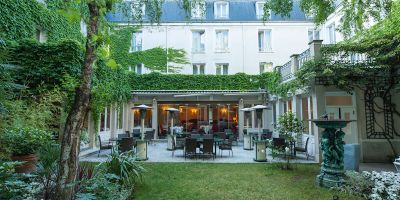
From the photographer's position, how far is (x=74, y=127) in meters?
3.42

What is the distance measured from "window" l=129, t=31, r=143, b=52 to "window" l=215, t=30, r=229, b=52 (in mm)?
5931

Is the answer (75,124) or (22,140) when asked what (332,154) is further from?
(22,140)

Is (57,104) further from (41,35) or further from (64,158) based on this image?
(64,158)

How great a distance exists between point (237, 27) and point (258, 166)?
13.7 metres

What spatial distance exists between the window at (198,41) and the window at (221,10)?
6.52 ft

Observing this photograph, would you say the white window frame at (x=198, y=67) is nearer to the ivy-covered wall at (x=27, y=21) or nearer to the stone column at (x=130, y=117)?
the stone column at (x=130, y=117)

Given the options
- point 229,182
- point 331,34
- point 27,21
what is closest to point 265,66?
point 331,34

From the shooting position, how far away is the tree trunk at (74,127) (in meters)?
3.40

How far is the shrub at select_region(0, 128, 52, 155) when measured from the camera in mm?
5617

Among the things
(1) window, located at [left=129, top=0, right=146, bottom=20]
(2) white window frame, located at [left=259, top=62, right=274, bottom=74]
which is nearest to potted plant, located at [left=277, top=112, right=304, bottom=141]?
(1) window, located at [left=129, top=0, right=146, bottom=20]

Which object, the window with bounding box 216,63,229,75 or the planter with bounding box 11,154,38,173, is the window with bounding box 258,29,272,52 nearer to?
the window with bounding box 216,63,229,75

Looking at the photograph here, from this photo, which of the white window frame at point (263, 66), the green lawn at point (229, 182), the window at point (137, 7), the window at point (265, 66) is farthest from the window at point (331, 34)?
the window at point (137, 7)

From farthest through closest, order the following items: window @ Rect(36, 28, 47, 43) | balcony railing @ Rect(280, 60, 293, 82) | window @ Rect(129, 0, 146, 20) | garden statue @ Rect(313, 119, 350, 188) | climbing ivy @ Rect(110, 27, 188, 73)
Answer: climbing ivy @ Rect(110, 27, 188, 73) < balcony railing @ Rect(280, 60, 293, 82) < window @ Rect(36, 28, 47, 43) < window @ Rect(129, 0, 146, 20) < garden statue @ Rect(313, 119, 350, 188)

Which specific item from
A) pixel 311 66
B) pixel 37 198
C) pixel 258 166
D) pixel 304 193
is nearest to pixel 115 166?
pixel 37 198
